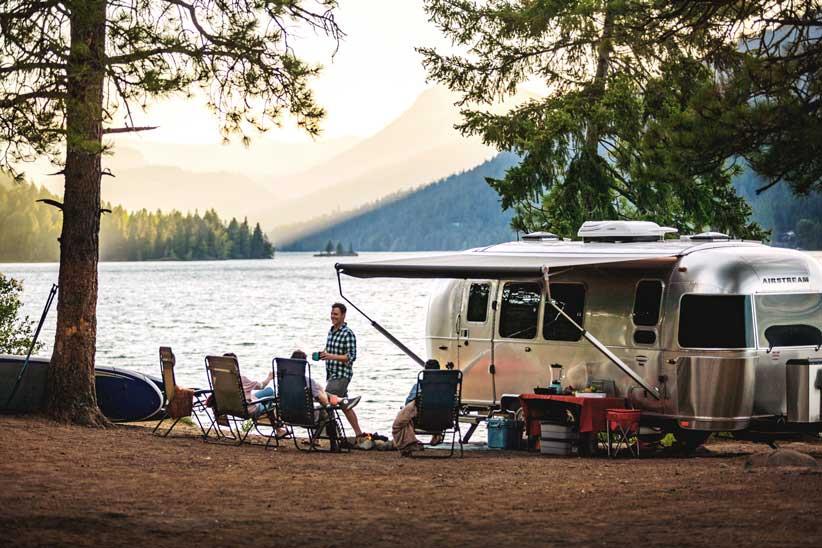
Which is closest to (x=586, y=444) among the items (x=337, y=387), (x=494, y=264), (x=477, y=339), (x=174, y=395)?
(x=494, y=264)

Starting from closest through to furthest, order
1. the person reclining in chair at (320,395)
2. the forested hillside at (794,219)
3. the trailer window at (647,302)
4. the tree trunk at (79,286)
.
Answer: the person reclining in chair at (320,395) < the trailer window at (647,302) < the tree trunk at (79,286) < the forested hillside at (794,219)

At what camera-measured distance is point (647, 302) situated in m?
14.1

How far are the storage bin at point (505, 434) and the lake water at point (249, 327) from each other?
5190 millimetres

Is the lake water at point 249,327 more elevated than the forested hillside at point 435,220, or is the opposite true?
the forested hillside at point 435,220

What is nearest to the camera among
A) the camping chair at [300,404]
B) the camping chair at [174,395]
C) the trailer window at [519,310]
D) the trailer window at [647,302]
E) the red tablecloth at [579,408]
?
the camping chair at [300,404]

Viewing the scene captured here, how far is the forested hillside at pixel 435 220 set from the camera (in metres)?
151

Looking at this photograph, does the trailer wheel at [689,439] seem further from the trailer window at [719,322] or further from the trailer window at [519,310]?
the trailer window at [519,310]

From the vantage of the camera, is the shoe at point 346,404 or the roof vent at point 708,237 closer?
the shoe at point 346,404

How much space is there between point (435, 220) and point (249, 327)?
303 ft

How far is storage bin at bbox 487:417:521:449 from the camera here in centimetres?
1463

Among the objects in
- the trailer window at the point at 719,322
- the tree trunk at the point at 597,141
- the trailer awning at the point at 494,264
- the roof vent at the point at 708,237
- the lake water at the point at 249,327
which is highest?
the tree trunk at the point at 597,141

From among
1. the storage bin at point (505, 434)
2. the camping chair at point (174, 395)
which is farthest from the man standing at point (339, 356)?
the storage bin at point (505, 434)

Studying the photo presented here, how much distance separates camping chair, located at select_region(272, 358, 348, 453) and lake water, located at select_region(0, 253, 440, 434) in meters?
4.71

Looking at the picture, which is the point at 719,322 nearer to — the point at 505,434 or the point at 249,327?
the point at 505,434
